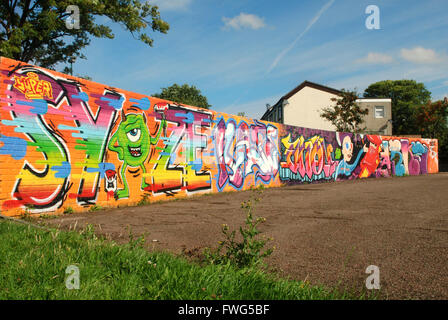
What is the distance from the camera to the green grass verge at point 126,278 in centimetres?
203

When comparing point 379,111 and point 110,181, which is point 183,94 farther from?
point 110,181

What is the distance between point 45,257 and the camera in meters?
2.64

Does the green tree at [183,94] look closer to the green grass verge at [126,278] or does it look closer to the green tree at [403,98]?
the green tree at [403,98]

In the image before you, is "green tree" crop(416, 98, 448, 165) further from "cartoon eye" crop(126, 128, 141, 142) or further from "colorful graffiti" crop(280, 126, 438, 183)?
"cartoon eye" crop(126, 128, 141, 142)

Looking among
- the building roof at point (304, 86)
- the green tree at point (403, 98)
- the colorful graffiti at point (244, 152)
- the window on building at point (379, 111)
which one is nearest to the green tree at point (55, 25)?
the colorful graffiti at point (244, 152)

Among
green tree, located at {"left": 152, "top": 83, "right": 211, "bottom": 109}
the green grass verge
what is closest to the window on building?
green tree, located at {"left": 152, "top": 83, "right": 211, "bottom": 109}

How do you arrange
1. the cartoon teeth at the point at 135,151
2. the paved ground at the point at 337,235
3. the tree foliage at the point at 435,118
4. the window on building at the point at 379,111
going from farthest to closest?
the window on building at the point at 379,111 → the tree foliage at the point at 435,118 → the cartoon teeth at the point at 135,151 → the paved ground at the point at 337,235

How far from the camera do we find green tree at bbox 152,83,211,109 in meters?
47.6

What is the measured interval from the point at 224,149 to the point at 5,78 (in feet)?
21.7

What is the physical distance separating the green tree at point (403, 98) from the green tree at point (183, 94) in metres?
29.2

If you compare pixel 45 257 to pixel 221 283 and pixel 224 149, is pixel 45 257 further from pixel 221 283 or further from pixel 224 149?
pixel 224 149

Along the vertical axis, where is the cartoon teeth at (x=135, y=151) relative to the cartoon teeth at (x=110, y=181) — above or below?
above

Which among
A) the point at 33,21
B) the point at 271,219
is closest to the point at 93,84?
the point at 271,219

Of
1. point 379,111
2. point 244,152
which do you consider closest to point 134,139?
point 244,152
